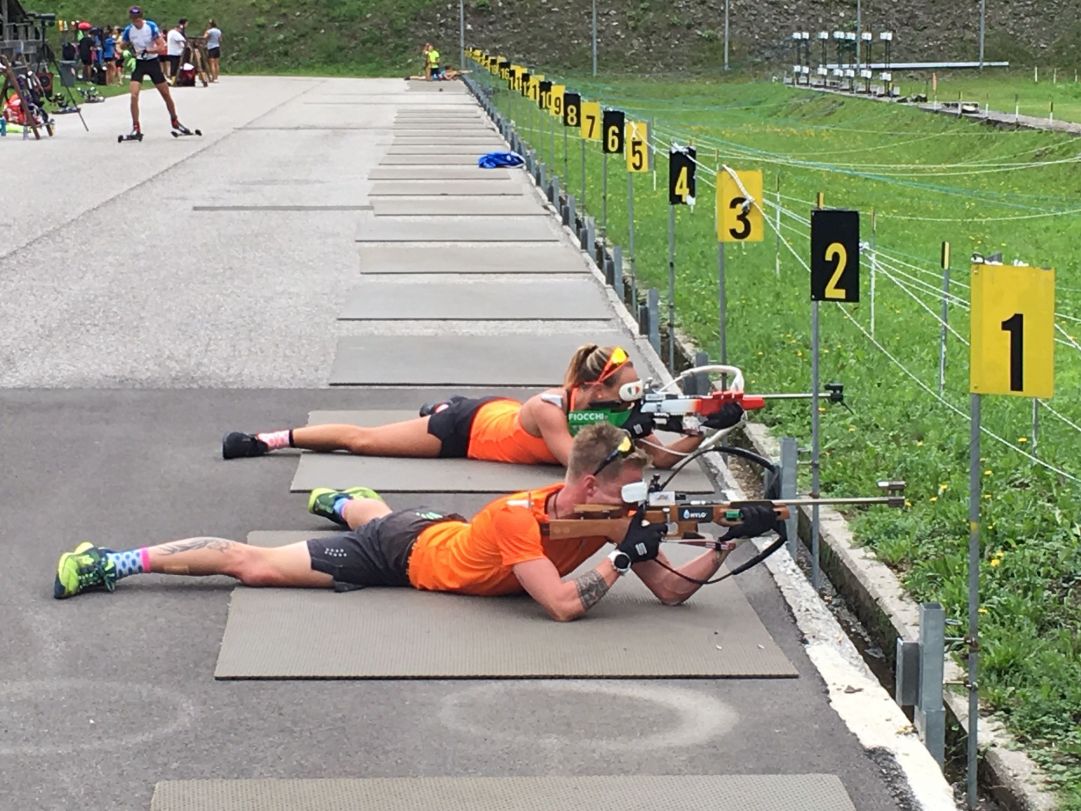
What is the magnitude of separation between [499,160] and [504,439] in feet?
60.6

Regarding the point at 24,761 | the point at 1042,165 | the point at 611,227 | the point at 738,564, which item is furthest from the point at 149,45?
the point at 24,761

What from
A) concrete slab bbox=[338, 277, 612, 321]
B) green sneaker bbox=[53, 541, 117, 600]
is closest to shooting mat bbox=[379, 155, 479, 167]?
concrete slab bbox=[338, 277, 612, 321]

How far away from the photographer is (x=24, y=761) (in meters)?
5.26

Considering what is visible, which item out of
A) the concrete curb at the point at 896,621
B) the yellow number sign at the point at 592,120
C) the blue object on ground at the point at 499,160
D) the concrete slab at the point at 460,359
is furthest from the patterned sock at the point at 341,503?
the blue object on ground at the point at 499,160

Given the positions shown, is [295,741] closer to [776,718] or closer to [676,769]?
[676,769]

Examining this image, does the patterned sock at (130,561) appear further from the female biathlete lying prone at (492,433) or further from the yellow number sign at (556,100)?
the yellow number sign at (556,100)

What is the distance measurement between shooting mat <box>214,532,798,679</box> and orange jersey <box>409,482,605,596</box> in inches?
2.5

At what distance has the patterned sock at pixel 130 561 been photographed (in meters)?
6.90

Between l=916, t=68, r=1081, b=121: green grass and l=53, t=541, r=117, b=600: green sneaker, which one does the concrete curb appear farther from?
l=916, t=68, r=1081, b=121: green grass

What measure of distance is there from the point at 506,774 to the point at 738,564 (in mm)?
2511

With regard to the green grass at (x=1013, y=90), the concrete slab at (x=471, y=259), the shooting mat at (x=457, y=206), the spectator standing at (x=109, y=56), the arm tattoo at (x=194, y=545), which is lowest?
the concrete slab at (x=471, y=259)

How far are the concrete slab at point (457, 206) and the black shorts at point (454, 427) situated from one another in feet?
37.7

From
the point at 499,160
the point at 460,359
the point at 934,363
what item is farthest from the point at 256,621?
the point at 499,160

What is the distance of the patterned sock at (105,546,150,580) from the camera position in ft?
22.6
